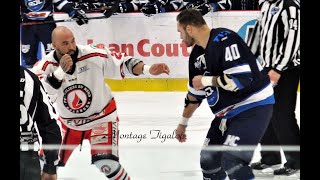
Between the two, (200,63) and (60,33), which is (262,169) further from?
(60,33)

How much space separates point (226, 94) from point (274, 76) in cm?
23

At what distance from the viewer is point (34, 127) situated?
213cm

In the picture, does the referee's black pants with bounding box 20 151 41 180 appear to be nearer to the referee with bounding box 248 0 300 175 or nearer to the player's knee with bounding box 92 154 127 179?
the player's knee with bounding box 92 154 127 179

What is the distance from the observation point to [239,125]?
212 centimetres

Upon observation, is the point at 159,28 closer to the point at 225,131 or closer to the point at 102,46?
the point at 102,46

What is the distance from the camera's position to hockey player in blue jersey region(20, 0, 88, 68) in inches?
84.7

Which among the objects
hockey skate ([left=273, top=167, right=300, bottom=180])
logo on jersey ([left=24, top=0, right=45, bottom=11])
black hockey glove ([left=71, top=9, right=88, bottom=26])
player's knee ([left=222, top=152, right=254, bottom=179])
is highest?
logo on jersey ([left=24, top=0, right=45, bottom=11])

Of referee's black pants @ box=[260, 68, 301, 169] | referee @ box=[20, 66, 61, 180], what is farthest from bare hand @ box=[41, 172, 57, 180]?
referee's black pants @ box=[260, 68, 301, 169]

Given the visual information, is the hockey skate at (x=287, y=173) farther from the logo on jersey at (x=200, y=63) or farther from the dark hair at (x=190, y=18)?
the dark hair at (x=190, y=18)

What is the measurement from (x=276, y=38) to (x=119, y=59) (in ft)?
2.19

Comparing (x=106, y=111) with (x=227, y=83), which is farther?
(x=106, y=111)

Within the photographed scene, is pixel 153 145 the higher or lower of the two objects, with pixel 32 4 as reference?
lower

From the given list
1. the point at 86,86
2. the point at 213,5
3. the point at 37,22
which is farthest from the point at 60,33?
the point at 213,5
